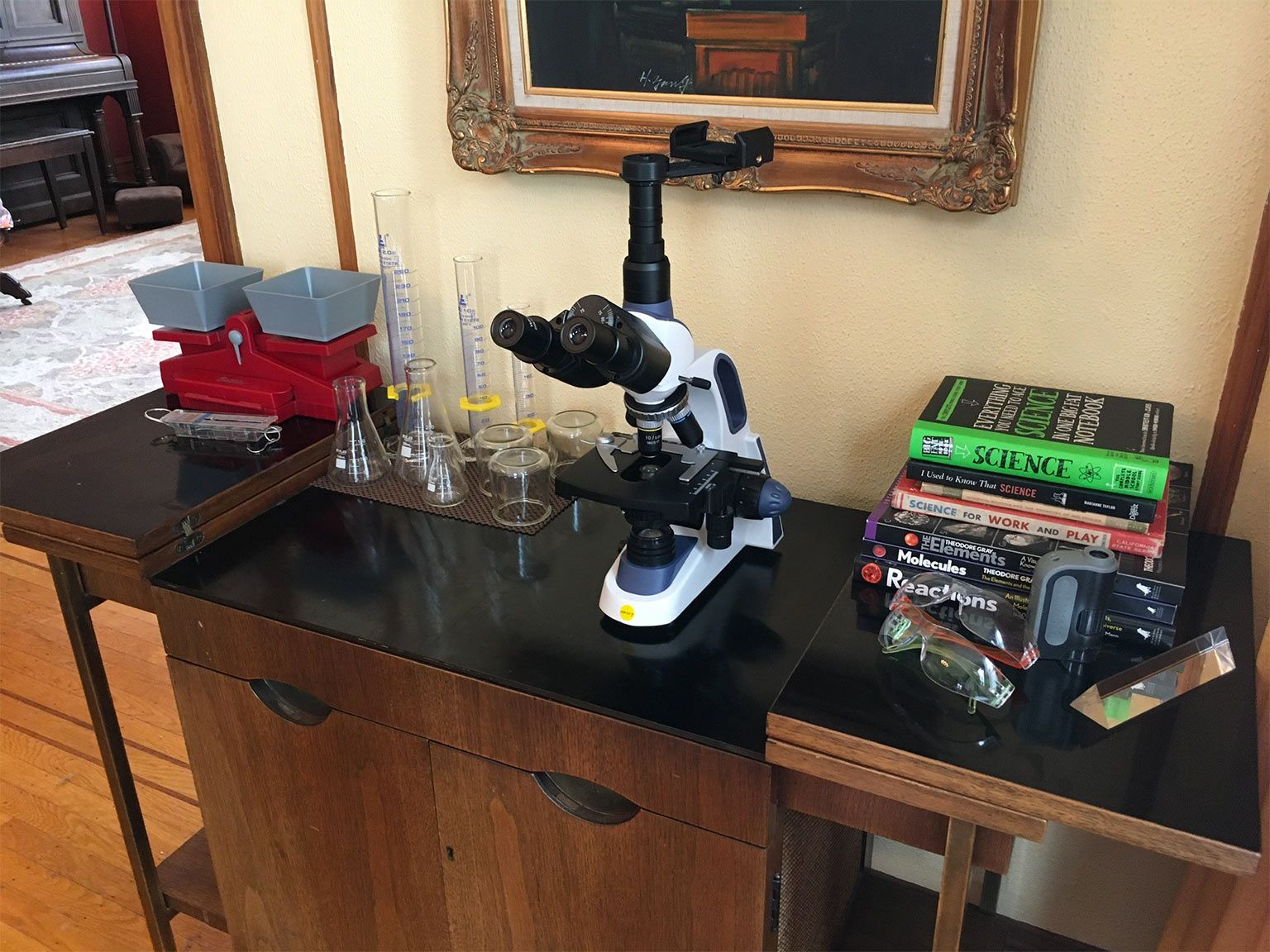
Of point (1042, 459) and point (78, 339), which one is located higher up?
point (1042, 459)

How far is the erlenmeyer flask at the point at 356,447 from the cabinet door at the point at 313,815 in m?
0.34

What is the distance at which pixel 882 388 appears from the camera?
1.39 m

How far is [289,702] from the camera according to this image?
1.35 m

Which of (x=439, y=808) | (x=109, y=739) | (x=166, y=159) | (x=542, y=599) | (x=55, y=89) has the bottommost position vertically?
(x=109, y=739)

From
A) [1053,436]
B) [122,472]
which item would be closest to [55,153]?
[122,472]

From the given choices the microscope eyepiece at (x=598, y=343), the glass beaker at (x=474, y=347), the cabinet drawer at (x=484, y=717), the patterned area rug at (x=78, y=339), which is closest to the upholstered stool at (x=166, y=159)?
the patterned area rug at (x=78, y=339)

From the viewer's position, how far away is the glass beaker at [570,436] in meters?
1.51

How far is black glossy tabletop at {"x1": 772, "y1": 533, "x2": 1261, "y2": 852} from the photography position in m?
0.87

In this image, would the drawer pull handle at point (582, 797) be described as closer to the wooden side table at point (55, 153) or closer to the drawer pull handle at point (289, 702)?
the drawer pull handle at point (289, 702)

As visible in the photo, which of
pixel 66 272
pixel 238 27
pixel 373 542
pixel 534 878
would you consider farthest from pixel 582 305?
pixel 66 272

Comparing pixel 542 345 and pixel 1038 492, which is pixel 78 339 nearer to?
pixel 542 345

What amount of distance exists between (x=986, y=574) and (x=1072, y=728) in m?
0.19

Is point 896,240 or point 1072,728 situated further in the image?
point 896,240

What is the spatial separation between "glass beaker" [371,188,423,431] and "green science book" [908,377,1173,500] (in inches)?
33.0
